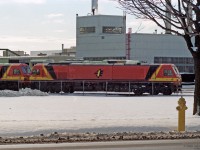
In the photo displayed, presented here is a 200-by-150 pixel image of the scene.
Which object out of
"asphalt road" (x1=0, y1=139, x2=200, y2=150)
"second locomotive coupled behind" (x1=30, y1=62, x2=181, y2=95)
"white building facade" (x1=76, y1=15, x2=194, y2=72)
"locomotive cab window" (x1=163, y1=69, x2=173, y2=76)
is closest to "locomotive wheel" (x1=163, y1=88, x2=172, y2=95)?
"second locomotive coupled behind" (x1=30, y1=62, x2=181, y2=95)

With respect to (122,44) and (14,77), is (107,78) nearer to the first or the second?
(14,77)

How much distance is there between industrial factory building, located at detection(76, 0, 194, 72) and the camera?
91312 mm

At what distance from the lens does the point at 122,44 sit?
300 ft

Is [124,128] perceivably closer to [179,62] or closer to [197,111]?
[197,111]

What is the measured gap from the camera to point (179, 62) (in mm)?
93312

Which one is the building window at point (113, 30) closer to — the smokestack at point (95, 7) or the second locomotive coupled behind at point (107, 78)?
the smokestack at point (95, 7)

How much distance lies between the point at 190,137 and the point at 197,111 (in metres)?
6.04

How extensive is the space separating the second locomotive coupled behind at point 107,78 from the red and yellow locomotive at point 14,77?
1.15 meters

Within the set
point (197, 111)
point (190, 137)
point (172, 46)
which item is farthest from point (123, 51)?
point (190, 137)

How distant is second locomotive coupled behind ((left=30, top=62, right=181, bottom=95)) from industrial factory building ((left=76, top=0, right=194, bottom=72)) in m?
44.6

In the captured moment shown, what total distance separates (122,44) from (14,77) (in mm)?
45622

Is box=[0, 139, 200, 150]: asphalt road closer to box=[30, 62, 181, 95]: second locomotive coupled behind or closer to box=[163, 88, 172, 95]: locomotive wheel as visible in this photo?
box=[163, 88, 172, 95]: locomotive wheel

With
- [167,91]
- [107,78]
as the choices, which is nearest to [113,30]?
[107,78]

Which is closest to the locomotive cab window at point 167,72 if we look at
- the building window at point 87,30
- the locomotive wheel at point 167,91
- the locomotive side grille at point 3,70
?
the locomotive wheel at point 167,91
